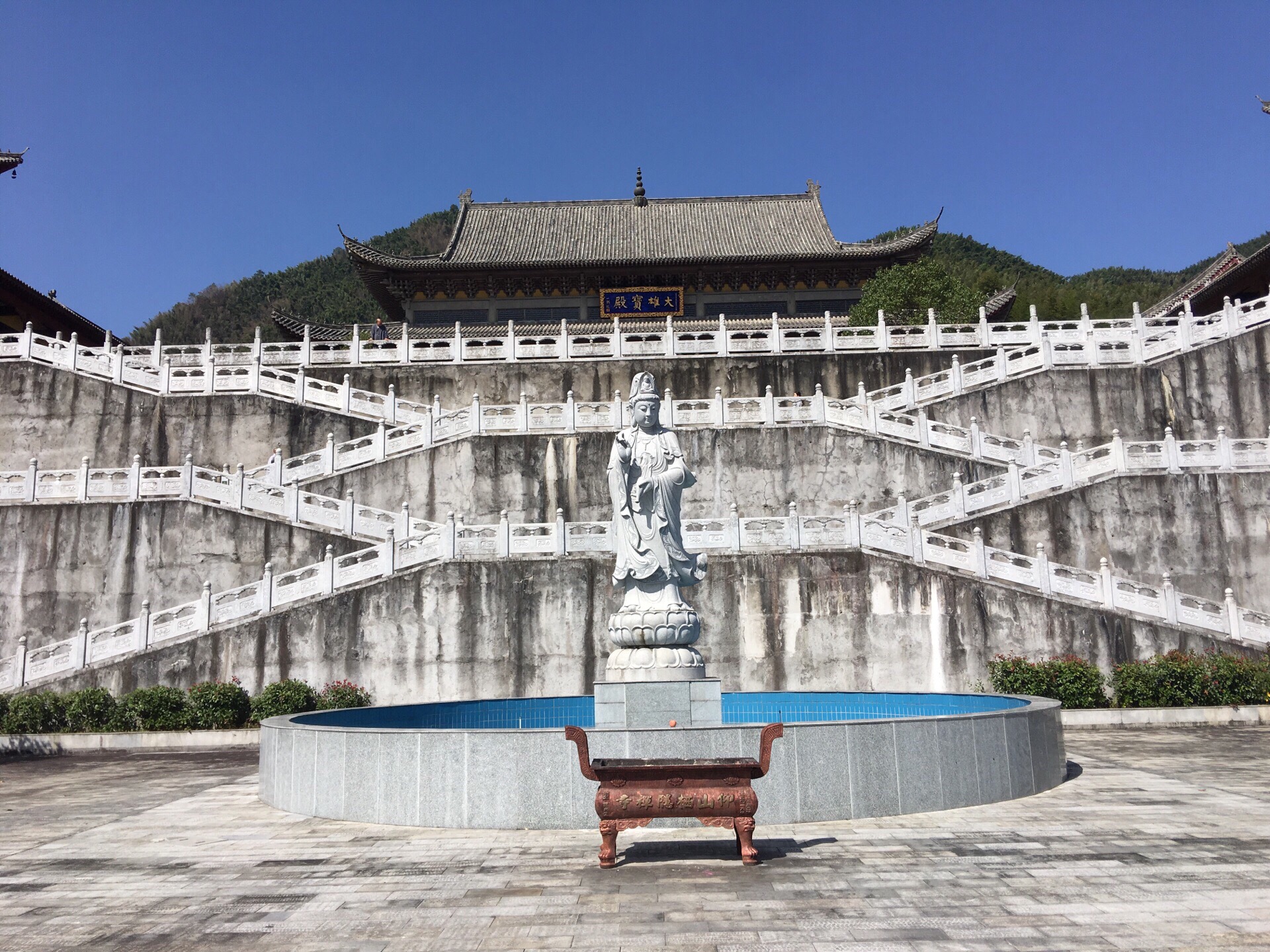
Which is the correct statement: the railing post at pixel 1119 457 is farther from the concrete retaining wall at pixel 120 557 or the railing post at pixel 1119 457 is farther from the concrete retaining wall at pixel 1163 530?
the concrete retaining wall at pixel 120 557

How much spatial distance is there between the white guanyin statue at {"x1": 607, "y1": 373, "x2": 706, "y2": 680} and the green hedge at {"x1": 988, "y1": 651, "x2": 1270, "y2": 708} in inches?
339

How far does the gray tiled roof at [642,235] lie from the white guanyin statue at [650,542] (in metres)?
26.9

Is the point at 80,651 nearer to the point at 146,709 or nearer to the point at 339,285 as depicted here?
the point at 146,709

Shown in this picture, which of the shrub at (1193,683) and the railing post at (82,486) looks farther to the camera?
the railing post at (82,486)

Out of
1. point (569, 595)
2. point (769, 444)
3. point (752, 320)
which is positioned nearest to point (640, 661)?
point (569, 595)

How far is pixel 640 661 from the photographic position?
1169cm

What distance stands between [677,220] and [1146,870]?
41367mm

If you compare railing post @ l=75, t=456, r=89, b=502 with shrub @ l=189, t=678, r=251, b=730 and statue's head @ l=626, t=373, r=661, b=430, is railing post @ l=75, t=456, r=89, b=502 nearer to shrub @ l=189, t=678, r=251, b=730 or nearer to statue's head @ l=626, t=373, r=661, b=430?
shrub @ l=189, t=678, r=251, b=730

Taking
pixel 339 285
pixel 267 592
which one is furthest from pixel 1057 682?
pixel 339 285

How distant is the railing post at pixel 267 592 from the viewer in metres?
20.7

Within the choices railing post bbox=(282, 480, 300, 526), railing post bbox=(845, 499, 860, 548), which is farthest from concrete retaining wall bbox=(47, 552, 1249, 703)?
railing post bbox=(282, 480, 300, 526)

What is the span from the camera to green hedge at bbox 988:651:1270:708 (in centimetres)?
1764

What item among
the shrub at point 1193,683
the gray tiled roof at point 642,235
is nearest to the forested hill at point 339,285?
the gray tiled roof at point 642,235

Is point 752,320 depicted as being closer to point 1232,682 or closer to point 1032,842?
point 1232,682
